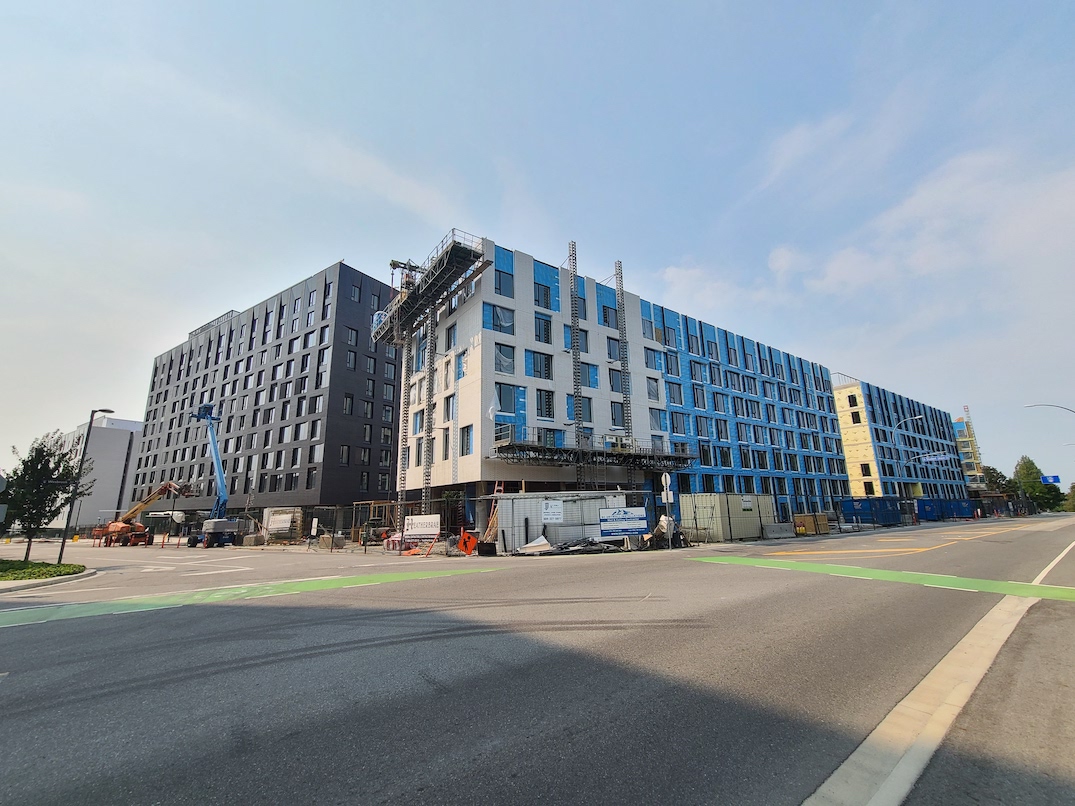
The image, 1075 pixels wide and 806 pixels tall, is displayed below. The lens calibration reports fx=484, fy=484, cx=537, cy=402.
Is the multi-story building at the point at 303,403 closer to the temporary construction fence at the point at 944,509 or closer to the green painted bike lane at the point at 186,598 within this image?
the green painted bike lane at the point at 186,598

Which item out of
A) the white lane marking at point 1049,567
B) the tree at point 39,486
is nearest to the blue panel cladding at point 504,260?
the tree at point 39,486

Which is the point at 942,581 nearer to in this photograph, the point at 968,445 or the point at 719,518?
the point at 719,518

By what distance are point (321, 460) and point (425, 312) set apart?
71.3 ft

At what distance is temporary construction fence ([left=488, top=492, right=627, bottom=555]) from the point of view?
74.6 feet

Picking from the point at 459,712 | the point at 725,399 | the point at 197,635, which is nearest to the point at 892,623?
the point at 459,712

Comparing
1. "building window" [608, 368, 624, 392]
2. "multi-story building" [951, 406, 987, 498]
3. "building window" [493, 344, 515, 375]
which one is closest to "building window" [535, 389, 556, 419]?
"building window" [493, 344, 515, 375]

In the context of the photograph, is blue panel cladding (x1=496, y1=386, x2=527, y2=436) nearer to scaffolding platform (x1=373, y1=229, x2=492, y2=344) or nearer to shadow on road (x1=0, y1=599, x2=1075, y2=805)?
scaffolding platform (x1=373, y1=229, x2=492, y2=344)

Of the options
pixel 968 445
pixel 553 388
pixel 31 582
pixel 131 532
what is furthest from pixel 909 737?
pixel 968 445

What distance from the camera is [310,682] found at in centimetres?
487

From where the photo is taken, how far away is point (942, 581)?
10.8 m

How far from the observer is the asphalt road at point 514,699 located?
304 cm

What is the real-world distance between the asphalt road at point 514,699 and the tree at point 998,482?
429 feet

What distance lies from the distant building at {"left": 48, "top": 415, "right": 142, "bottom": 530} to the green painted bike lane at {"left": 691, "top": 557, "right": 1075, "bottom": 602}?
4139 inches

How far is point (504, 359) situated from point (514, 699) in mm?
30542
